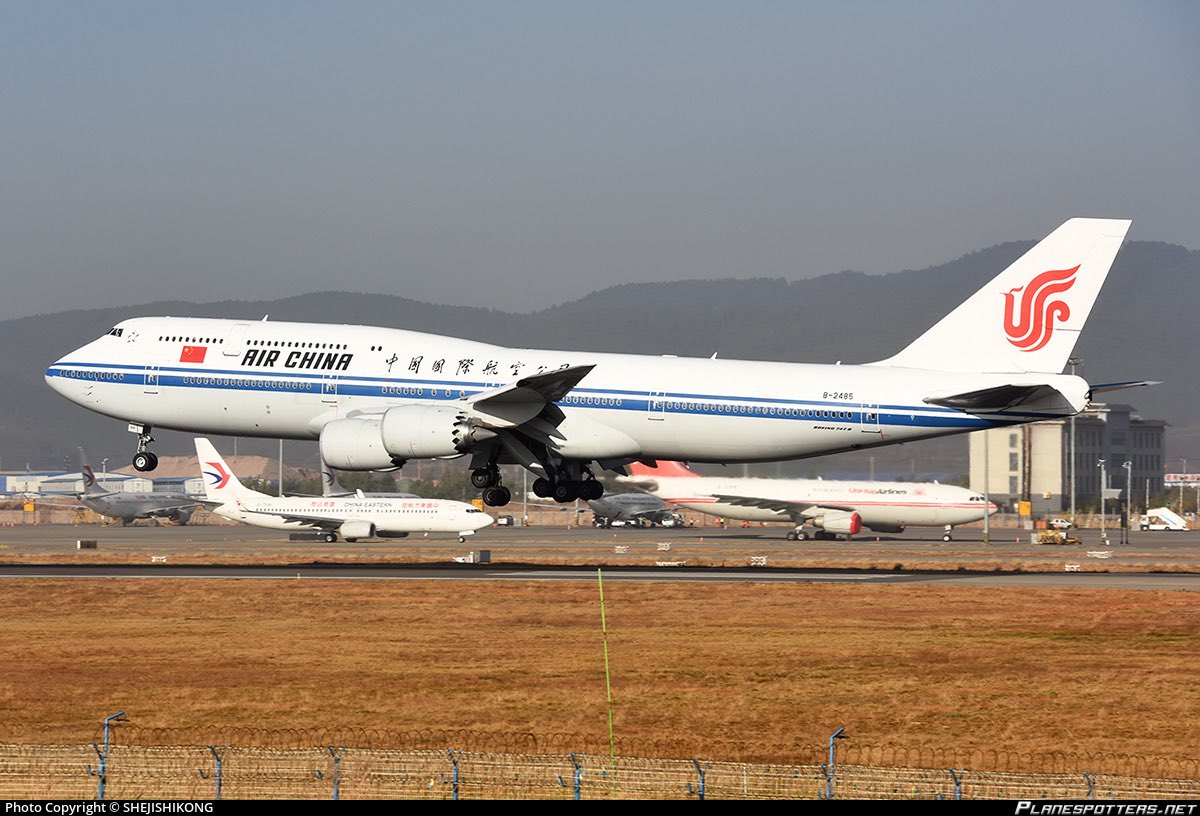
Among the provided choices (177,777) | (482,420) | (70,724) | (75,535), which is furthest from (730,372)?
(75,535)

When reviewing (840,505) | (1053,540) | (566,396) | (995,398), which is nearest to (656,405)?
(566,396)

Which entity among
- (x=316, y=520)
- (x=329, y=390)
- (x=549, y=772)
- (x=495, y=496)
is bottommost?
(x=549, y=772)

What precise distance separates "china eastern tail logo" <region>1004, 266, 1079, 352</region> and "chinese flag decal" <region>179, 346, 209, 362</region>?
29.2 m

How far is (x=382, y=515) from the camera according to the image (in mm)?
106312

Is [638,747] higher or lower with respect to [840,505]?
lower

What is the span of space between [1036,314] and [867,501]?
62668 millimetres

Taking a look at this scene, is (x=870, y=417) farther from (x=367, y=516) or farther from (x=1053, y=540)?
(x=1053, y=540)

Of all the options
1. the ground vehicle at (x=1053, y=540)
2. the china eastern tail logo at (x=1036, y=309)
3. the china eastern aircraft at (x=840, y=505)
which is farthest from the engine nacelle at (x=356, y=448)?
the ground vehicle at (x=1053, y=540)

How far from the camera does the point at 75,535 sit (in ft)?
408

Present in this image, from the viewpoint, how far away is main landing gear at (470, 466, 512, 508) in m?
55.1

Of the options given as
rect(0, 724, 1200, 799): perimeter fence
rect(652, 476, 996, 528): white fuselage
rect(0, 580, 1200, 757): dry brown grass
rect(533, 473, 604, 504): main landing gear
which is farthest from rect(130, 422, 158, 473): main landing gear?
rect(652, 476, 996, 528): white fuselage

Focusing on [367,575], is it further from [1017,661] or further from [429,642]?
[1017,661]

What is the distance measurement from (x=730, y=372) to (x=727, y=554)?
3900 centimetres

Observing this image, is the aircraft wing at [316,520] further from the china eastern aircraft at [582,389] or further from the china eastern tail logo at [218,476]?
the china eastern aircraft at [582,389]
